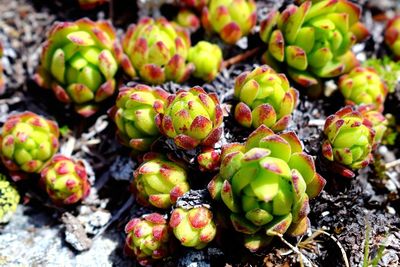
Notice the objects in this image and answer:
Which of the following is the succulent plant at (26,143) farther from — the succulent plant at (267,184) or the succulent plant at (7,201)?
the succulent plant at (267,184)

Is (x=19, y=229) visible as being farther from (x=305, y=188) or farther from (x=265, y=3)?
(x=265, y=3)

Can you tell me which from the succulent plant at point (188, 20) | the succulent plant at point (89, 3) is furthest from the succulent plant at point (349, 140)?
the succulent plant at point (89, 3)

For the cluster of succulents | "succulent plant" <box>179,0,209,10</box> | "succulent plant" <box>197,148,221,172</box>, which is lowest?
the cluster of succulents

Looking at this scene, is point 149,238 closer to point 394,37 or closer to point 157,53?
point 157,53

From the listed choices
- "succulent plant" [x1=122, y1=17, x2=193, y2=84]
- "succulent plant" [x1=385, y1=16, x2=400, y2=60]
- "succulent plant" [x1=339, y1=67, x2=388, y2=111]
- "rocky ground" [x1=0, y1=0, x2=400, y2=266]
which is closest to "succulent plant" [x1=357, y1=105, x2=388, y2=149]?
"succulent plant" [x1=339, y1=67, x2=388, y2=111]

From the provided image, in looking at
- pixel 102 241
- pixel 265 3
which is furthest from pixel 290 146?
pixel 265 3

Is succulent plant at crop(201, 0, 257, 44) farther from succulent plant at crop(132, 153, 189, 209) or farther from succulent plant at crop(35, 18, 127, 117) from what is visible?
succulent plant at crop(132, 153, 189, 209)
